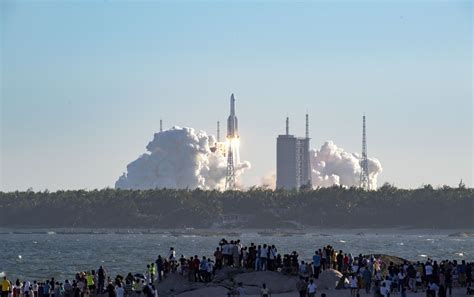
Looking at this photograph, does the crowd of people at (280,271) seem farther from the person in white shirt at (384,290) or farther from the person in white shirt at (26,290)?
the person in white shirt at (384,290)

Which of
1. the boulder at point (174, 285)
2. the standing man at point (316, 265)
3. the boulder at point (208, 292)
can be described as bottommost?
the boulder at point (208, 292)

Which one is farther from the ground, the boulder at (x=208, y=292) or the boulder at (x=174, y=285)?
the boulder at (x=174, y=285)

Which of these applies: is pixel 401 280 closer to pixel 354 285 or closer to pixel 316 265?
pixel 354 285

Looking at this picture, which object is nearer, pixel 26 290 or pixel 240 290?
pixel 240 290

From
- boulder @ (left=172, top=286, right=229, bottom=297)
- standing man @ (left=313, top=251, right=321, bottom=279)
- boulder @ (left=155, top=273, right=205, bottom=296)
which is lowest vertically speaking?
boulder @ (left=172, top=286, right=229, bottom=297)

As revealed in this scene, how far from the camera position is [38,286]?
66250 mm

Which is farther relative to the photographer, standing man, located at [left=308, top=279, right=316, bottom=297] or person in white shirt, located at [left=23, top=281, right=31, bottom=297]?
person in white shirt, located at [left=23, top=281, right=31, bottom=297]

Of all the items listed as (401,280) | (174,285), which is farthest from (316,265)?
(174,285)

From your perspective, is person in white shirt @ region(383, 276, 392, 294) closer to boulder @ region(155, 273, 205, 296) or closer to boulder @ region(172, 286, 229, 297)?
boulder @ region(172, 286, 229, 297)

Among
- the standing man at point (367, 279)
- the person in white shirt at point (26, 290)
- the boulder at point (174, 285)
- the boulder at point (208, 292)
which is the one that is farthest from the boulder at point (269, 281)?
the person in white shirt at point (26, 290)

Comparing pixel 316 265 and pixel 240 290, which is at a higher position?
pixel 316 265

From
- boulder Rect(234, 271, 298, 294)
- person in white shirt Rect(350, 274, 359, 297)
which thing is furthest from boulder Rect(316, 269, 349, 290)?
person in white shirt Rect(350, 274, 359, 297)

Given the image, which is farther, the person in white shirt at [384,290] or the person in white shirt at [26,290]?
the person in white shirt at [26,290]

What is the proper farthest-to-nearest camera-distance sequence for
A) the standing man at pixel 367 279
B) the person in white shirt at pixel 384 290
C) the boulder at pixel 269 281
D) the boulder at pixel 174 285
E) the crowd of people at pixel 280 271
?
the boulder at pixel 174 285
the boulder at pixel 269 281
the standing man at pixel 367 279
the crowd of people at pixel 280 271
the person in white shirt at pixel 384 290
